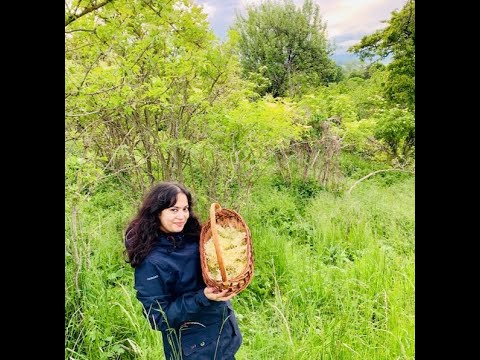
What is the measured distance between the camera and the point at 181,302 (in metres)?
1.25

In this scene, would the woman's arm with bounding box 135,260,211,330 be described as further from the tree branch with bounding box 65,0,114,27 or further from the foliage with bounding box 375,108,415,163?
the foliage with bounding box 375,108,415,163

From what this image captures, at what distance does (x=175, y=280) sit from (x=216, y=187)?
0.86 metres

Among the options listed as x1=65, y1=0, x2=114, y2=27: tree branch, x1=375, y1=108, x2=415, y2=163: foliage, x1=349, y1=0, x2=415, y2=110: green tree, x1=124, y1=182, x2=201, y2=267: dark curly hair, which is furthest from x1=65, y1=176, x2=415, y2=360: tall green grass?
x1=349, y1=0, x2=415, y2=110: green tree

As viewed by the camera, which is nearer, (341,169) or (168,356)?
(168,356)

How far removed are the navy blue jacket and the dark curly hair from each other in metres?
0.02

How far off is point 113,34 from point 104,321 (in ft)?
3.69

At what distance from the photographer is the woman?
1.25 metres

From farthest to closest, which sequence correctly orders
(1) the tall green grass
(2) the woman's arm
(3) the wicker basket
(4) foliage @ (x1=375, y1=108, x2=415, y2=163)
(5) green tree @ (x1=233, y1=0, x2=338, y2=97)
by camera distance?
(4) foliage @ (x1=375, y1=108, x2=415, y2=163)
(5) green tree @ (x1=233, y1=0, x2=338, y2=97)
(1) the tall green grass
(2) the woman's arm
(3) the wicker basket
